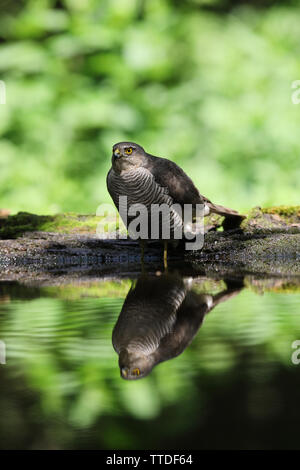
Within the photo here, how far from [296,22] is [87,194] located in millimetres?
3196

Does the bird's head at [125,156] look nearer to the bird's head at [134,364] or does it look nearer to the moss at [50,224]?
the moss at [50,224]

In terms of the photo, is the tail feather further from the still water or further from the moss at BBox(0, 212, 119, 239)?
the still water

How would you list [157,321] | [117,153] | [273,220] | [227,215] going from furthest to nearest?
1. [273,220]
2. [227,215]
3. [117,153]
4. [157,321]

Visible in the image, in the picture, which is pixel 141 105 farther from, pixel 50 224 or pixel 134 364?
pixel 134 364

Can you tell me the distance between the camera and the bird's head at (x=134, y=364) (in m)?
1.27

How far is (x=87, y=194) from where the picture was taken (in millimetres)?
6734

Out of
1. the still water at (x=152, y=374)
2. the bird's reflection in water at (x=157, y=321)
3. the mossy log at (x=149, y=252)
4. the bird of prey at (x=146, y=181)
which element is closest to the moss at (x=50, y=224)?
the mossy log at (x=149, y=252)

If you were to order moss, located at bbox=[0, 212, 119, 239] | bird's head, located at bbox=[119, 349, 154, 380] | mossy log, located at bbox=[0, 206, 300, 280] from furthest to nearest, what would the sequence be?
moss, located at bbox=[0, 212, 119, 239] → mossy log, located at bbox=[0, 206, 300, 280] → bird's head, located at bbox=[119, 349, 154, 380]

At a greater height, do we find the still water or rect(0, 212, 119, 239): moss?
rect(0, 212, 119, 239): moss

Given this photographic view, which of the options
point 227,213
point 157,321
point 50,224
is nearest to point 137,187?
point 227,213

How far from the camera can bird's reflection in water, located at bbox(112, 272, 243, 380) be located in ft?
4.62

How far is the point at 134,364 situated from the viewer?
4.40ft

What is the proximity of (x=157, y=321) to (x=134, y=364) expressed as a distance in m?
0.51

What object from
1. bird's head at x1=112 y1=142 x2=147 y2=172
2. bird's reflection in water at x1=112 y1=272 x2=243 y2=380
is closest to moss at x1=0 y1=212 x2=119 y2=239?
bird's head at x1=112 y1=142 x2=147 y2=172
